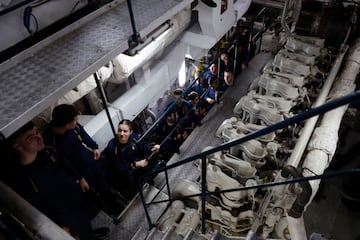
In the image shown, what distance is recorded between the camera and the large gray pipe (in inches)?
70.9

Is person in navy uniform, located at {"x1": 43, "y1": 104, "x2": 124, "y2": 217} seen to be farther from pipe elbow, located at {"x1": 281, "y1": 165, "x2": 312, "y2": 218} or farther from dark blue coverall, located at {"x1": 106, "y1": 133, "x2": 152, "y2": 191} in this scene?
pipe elbow, located at {"x1": 281, "y1": 165, "x2": 312, "y2": 218}

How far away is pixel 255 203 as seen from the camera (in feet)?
11.1

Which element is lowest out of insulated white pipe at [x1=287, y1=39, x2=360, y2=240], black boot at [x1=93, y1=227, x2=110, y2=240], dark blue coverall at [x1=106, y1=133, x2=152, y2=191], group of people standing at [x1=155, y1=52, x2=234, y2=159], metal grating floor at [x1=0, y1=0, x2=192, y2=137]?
group of people standing at [x1=155, y1=52, x2=234, y2=159]

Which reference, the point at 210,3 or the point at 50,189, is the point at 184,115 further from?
the point at 50,189

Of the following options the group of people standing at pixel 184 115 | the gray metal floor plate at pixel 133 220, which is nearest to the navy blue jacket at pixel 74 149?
the gray metal floor plate at pixel 133 220

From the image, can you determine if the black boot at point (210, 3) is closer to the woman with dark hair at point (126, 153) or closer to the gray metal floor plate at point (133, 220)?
the woman with dark hair at point (126, 153)

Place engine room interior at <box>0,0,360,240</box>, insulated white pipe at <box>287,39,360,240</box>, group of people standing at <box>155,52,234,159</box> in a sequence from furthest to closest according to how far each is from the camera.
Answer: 1. group of people standing at <box>155,52,234,159</box>
2. insulated white pipe at <box>287,39,360,240</box>
3. engine room interior at <box>0,0,360,240</box>

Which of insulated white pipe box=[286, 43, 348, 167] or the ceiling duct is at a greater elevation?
the ceiling duct

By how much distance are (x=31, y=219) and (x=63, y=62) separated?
1.25 m

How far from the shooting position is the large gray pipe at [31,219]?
70.9 inches

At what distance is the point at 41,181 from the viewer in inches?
104

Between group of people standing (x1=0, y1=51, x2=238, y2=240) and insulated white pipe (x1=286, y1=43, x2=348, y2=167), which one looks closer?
group of people standing (x1=0, y1=51, x2=238, y2=240)

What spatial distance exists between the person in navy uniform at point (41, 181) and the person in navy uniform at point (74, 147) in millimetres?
350

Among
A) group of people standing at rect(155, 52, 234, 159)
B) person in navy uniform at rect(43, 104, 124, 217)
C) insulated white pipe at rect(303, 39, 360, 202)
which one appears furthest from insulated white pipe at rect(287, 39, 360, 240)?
person in navy uniform at rect(43, 104, 124, 217)
